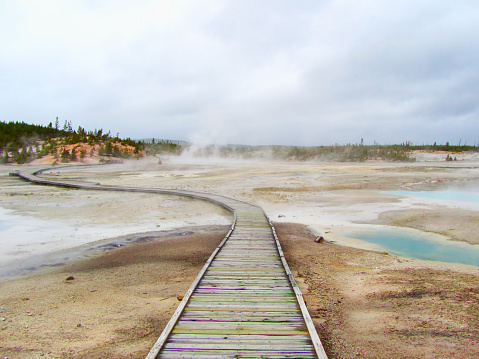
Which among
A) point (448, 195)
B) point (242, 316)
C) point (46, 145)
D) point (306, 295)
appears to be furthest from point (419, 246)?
point (46, 145)

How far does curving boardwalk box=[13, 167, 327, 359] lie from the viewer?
325 cm

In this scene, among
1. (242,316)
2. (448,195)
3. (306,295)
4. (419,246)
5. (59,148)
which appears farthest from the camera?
(59,148)

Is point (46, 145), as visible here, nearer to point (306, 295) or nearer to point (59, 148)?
point (59, 148)

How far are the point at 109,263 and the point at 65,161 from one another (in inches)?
1323

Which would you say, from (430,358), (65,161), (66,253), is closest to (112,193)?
(66,253)

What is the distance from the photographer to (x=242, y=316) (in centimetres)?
393

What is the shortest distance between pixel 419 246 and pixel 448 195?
9.36 m

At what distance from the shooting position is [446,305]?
469 cm

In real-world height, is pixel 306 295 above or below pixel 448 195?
below

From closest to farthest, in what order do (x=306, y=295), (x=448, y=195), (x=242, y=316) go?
1. (x=242, y=316)
2. (x=306, y=295)
3. (x=448, y=195)

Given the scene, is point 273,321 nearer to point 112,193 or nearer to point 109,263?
point 109,263

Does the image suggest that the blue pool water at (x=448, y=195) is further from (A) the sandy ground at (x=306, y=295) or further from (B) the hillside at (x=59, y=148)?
(B) the hillside at (x=59, y=148)

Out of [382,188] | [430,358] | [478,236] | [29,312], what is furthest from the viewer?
[382,188]

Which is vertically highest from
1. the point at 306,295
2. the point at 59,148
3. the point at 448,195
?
the point at 59,148
